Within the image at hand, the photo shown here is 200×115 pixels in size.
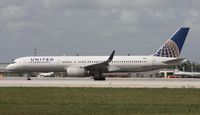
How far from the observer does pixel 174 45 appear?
6125cm

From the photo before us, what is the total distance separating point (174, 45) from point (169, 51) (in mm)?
1017

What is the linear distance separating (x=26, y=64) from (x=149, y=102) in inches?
1589

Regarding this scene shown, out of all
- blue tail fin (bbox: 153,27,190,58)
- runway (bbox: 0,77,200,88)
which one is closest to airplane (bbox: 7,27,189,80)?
blue tail fin (bbox: 153,27,190,58)

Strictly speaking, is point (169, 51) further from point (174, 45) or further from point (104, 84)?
point (104, 84)

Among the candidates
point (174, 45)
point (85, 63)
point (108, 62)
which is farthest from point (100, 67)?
point (174, 45)

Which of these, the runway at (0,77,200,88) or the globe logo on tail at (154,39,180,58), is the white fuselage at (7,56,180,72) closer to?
the globe logo on tail at (154,39,180,58)

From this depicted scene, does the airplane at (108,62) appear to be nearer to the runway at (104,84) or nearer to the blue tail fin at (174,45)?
the blue tail fin at (174,45)

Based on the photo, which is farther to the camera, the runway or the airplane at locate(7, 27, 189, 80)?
the airplane at locate(7, 27, 189, 80)

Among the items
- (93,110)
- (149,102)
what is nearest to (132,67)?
(149,102)

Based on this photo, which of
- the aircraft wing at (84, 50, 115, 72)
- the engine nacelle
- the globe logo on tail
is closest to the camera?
the aircraft wing at (84, 50, 115, 72)

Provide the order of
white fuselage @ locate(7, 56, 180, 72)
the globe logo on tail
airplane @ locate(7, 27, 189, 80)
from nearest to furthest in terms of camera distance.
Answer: airplane @ locate(7, 27, 189, 80) → white fuselage @ locate(7, 56, 180, 72) → the globe logo on tail

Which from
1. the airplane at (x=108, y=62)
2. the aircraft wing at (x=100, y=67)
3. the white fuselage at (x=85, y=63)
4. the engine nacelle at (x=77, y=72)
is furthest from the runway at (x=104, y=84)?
the white fuselage at (x=85, y=63)

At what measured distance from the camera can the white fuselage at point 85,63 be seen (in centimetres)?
5969

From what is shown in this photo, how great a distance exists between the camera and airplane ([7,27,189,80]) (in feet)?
194
